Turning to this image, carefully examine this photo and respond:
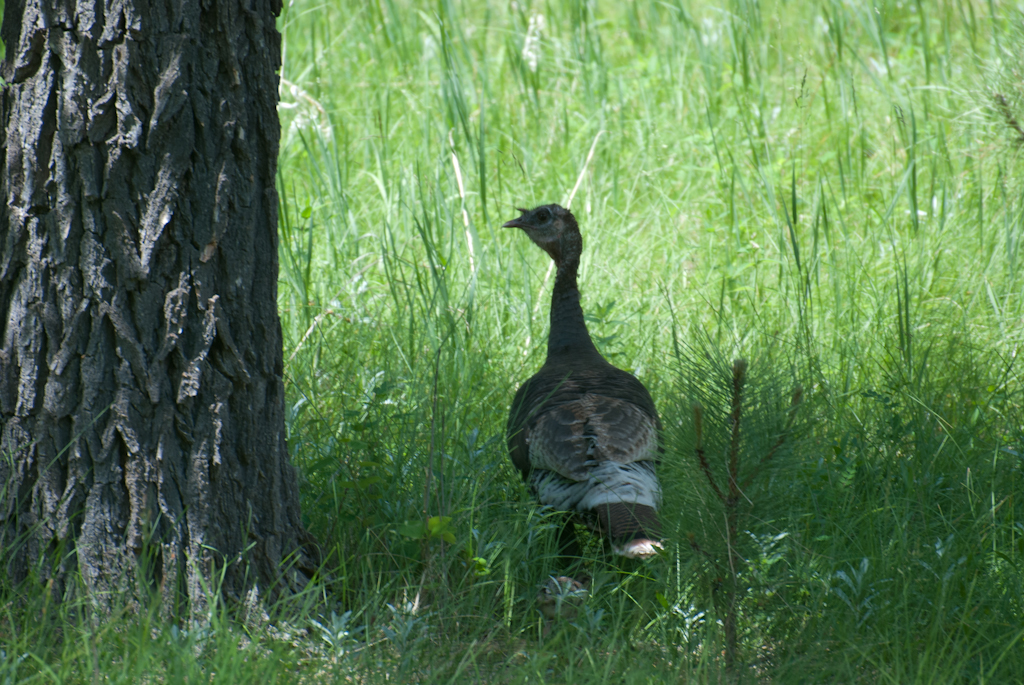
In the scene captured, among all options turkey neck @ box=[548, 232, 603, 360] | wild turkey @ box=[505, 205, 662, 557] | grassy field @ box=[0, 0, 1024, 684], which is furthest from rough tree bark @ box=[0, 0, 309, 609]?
turkey neck @ box=[548, 232, 603, 360]

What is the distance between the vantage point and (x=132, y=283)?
198cm

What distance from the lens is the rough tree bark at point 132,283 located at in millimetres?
1948

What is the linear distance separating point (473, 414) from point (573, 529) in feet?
2.24

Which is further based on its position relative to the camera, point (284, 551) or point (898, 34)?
point (898, 34)

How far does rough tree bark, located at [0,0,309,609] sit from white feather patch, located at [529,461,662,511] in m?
1.06

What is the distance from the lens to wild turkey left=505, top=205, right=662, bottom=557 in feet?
8.56

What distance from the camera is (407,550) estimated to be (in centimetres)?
247

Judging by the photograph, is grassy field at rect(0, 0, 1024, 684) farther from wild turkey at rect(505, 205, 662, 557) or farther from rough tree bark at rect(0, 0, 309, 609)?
rough tree bark at rect(0, 0, 309, 609)

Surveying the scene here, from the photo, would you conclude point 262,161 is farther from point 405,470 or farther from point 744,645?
point 744,645

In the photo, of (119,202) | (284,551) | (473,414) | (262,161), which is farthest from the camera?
(473,414)

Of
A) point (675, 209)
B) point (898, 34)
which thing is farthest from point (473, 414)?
point (898, 34)

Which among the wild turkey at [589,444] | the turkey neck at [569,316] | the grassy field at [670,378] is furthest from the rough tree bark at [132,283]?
the turkey neck at [569,316]

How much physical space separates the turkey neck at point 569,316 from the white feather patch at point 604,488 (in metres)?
0.71

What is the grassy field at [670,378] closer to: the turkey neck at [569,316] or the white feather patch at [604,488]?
the white feather patch at [604,488]
